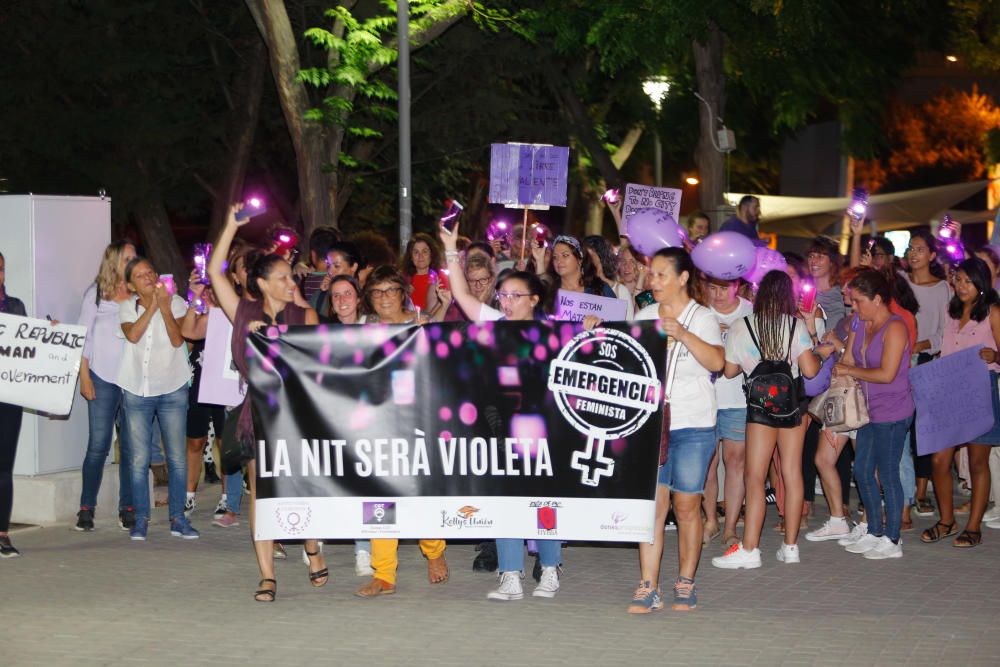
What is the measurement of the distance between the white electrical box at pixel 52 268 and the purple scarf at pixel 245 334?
2721mm

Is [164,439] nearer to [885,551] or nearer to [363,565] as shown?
[363,565]

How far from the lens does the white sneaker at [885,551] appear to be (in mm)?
9234

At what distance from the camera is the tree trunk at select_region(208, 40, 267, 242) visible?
24281mm

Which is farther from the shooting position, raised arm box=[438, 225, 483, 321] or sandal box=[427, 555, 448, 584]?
sandal box=[427, 555, 448, 584]

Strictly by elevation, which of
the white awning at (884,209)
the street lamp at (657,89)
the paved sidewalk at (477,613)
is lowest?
the paved sidewalk at (477,613)

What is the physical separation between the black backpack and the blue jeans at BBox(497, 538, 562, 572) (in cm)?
148

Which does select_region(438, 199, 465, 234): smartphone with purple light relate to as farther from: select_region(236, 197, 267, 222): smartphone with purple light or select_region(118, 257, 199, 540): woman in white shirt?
select_region(118, 257, 199, 540): woman in white shirt

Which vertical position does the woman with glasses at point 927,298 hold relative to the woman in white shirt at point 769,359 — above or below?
above

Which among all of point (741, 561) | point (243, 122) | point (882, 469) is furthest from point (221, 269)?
point (243, 122)

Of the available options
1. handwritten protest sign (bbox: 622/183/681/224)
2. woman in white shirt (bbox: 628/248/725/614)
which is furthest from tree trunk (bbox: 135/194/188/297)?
woman in white shirt (bbox: 628/248/725/614)

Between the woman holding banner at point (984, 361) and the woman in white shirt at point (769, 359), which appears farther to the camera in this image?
the woman holding banner at point (984, 361)

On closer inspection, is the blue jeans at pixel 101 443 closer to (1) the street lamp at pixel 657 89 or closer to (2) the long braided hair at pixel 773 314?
(2) the long braided hair at pixel 773 314

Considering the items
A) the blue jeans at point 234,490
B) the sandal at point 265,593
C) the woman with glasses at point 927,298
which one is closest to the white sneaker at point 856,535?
the woman with glasses at point 927,298

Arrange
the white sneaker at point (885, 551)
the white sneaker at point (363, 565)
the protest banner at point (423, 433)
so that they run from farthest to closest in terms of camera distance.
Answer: the white sneaker at point (885, 551) < the white sneaker at point (363, 565) < the protest banner at point (423, 433)
